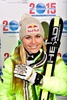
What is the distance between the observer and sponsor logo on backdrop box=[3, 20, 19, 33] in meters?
2.00

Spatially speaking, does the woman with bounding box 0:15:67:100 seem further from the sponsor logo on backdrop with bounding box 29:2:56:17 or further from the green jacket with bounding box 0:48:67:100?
the sponsor logo on backdrop with bounding box 29:2:56:17

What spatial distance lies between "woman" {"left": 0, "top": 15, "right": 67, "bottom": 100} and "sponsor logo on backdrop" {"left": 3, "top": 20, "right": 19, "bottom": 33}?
475mm

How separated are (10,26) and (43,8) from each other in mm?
268

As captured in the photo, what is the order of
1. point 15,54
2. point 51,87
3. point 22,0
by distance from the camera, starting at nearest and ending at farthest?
point 51,87, point 15,54, point 22,0

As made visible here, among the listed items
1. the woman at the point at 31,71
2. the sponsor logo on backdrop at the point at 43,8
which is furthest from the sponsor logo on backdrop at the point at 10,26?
the woman at the point at 31,71

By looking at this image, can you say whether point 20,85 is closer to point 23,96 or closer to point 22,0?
point 23,96

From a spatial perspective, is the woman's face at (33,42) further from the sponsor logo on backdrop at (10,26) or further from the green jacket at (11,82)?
the sponsor logo on backdrop at (10,26)

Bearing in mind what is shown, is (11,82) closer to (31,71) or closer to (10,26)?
(31,71)

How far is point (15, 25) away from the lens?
2.00 metres

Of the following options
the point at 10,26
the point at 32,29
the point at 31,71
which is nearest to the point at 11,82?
the point at 31,71

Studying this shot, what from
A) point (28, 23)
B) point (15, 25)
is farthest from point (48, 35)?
point (15, 25)

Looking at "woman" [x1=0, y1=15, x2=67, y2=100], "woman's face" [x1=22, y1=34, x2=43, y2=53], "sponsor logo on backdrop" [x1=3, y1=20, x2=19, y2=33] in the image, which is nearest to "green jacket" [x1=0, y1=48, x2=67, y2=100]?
"woman" [x1=0, y1=15, x2=67, y2=100]

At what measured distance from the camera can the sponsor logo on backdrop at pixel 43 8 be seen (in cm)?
198

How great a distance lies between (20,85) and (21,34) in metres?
0.28
